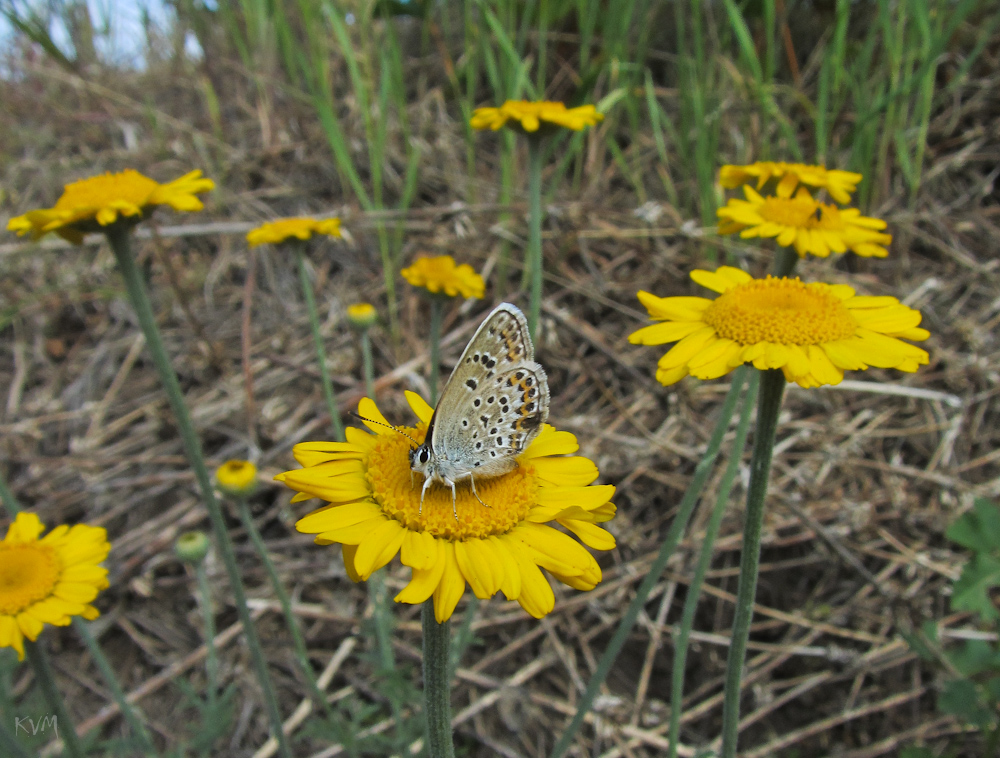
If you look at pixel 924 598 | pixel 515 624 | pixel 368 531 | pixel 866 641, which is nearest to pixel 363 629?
pixel 515 624

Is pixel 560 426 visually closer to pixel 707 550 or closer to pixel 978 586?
pixel 707 550

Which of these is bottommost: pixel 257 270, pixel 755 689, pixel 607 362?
pixel 755 689

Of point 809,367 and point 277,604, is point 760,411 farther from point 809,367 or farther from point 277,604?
point 277,604

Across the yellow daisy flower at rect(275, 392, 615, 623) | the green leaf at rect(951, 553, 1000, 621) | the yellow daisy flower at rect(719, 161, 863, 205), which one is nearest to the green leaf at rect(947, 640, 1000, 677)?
the green leaf at rect(951, 553, 1000, 621)

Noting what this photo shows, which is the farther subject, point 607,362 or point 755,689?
point 607,362

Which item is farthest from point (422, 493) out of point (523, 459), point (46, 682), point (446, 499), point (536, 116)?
point (536, 116)

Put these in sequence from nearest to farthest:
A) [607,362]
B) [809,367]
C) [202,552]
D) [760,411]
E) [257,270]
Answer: [809,367] < [760,411] < [202,552] < [607,362] < [257,270]

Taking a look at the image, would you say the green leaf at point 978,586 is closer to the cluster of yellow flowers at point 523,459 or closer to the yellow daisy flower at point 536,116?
the cluster of yellow flowers at point 523,459
